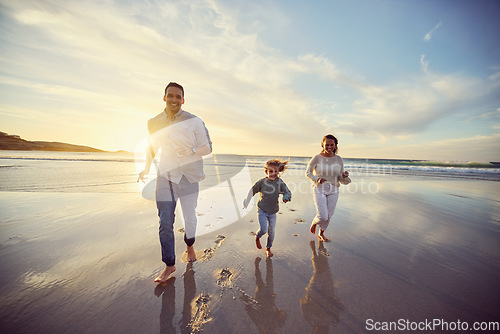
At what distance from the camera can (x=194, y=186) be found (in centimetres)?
322

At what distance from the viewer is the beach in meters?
2.23

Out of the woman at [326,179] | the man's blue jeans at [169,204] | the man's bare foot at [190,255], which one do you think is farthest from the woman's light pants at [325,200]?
the man's blue jeans at [169,204]

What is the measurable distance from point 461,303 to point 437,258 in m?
1.44

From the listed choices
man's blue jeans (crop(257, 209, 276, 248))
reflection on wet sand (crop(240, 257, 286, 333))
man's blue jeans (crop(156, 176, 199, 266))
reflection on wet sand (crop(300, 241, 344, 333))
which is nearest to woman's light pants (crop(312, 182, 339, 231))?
man's blue jeans (crop(257, 209, 276, 248))

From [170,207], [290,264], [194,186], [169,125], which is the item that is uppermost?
[169,125]

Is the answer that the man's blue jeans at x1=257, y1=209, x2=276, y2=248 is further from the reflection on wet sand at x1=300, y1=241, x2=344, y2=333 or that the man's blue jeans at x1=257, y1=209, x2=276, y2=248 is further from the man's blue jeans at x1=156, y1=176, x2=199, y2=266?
the man's blue jeans at x1=156, y1=176, x2=199, y2=266

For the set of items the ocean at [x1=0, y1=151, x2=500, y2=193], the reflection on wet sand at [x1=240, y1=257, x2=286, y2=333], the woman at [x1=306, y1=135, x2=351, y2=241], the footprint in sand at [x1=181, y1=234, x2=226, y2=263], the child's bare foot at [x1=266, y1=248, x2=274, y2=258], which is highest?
the woman at [x1=306, y1=135, x2=351, y2=241]

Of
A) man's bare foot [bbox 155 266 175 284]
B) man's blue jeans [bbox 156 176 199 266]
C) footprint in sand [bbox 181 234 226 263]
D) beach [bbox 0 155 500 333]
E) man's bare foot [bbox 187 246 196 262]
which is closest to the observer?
beach [bbox 0 155 500 333]

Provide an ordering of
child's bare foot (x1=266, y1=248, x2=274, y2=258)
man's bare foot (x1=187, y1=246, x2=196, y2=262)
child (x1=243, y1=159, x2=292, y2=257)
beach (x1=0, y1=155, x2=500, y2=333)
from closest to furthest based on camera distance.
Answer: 1. beach (x1=0, y1=155, x2=500, y2=333)
2. man's bare foot (x1=187, y1=246, x2=196, y2=262)
3. child's bare foot (x1=266, y1=248, x2=274, y2=258)
4. child (x1=243, y1=159, x2=292, y2=257)

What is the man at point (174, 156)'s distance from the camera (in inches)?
118

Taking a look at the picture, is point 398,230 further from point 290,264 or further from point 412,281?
point 290,264

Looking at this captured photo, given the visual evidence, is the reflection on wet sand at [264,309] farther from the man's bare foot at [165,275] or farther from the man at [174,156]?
the man at [174,156]

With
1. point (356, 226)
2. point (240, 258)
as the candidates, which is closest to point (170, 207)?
point (240, 258)

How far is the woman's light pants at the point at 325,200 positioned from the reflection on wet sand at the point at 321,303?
1567 mm
